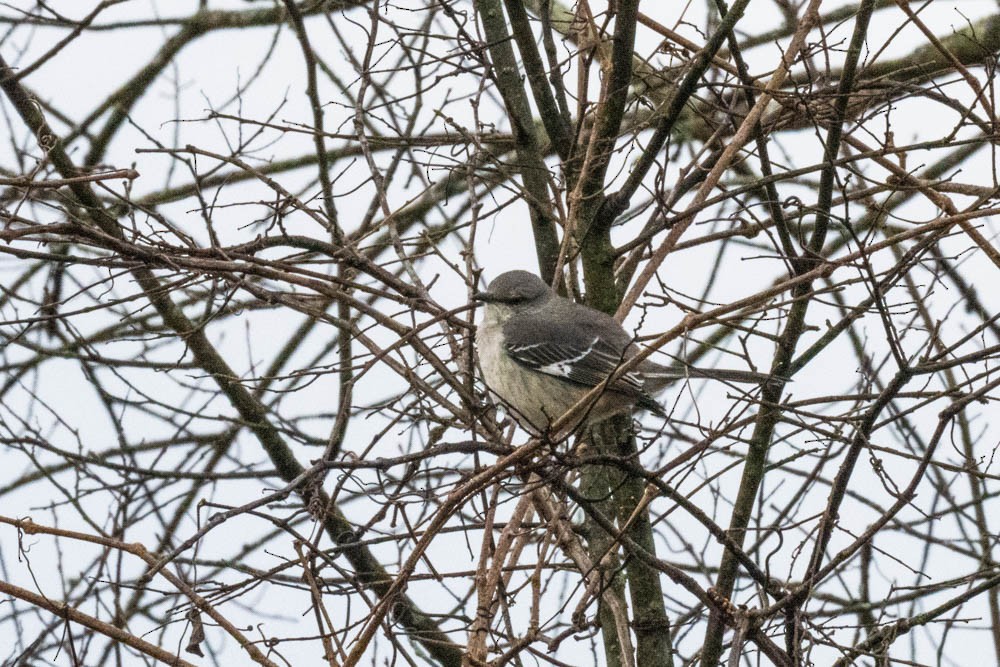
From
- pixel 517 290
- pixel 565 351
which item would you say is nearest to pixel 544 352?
pixel 565 351

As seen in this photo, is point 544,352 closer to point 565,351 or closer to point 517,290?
point 565,351

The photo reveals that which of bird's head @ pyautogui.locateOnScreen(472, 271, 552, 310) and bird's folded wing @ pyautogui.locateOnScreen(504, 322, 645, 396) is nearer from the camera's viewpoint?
bird's folded wing @ pyautogui.locateOnScreen(504, 322, 645, 396)

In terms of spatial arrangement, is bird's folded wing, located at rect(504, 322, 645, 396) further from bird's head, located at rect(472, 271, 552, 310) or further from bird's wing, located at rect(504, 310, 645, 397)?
bird's head, located at rect(472, 271, 552, 310)

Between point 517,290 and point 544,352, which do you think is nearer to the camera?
point 544,352

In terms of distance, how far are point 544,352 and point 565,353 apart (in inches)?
3.9

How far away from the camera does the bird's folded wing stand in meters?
5.41

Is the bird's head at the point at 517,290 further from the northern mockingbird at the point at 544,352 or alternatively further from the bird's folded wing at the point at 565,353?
the bird's folded wing at the point at 565,353

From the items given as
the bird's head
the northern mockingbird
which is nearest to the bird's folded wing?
the northern mockingbird

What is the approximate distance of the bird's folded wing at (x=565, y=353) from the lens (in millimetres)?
5410

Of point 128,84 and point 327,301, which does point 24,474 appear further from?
point 327,301

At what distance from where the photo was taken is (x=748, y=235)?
4457 mm

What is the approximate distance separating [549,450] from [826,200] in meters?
1.80

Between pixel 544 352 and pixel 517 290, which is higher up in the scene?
pixel 517 290

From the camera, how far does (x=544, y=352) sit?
213 inches
